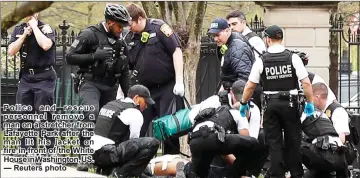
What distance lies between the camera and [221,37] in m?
13.0

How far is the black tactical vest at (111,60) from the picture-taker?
42.2ft

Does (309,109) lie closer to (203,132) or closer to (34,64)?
(203,132)

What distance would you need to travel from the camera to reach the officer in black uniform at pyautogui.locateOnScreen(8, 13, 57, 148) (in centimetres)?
1398

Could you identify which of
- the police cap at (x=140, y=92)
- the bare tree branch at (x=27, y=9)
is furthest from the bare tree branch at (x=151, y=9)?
the bare tree branch at (x=27, y=9)

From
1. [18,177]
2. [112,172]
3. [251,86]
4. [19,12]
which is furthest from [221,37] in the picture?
[19,12]

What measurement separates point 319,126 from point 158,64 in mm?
2237

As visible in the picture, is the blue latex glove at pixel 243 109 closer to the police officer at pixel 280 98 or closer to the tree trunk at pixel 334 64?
the police officer at pixel 280 98

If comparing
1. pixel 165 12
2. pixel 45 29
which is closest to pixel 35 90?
pixel 45 29

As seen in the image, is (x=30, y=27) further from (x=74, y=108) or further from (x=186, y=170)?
(x=186, y=170)

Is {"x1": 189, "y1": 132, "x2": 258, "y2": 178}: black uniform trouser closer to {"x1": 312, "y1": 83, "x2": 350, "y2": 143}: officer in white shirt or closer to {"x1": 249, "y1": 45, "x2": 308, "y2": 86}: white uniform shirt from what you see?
{"x1": 249, "y1": 45, "x2": 308, "y2": 86}: white uniform shirt

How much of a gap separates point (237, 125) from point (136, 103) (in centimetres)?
114

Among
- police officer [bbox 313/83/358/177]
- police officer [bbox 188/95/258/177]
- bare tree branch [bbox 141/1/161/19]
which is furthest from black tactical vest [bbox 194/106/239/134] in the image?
bare tree branch [bbox 141/1/161/19]

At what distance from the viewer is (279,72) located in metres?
11.8

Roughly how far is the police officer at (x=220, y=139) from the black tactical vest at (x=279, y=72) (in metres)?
0.52
